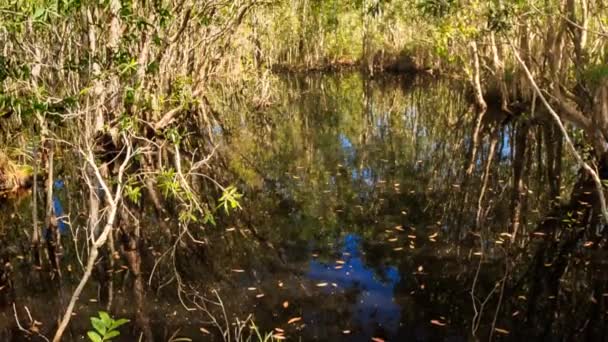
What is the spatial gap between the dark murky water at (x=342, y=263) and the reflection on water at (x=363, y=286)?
21 millimetres

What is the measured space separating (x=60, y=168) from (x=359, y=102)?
53.1 ft

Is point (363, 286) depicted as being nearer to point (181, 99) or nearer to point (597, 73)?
point (597, 73)

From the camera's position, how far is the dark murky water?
669 centimetres

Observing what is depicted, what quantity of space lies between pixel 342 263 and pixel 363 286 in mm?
847

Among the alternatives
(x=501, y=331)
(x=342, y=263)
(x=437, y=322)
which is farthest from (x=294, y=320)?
(x=501, y=331)

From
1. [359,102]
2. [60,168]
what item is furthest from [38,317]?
[359,102]

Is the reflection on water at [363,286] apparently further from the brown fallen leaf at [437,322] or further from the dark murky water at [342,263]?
the brown fallen leaf at [437,322]

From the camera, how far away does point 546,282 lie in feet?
25.2

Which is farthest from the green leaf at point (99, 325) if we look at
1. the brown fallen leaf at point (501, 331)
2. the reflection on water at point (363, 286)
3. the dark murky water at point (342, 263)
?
the brown fallen leaf at point (501, 331)

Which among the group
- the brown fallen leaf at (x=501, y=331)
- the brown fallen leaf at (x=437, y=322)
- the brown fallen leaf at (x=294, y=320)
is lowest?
the brown fallen leaf at (x=437, y=322)

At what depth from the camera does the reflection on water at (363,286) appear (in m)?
6.67

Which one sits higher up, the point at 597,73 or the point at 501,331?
the point at 597,73

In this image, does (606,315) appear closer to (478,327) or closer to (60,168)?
(478,327)

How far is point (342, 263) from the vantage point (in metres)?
8.50
